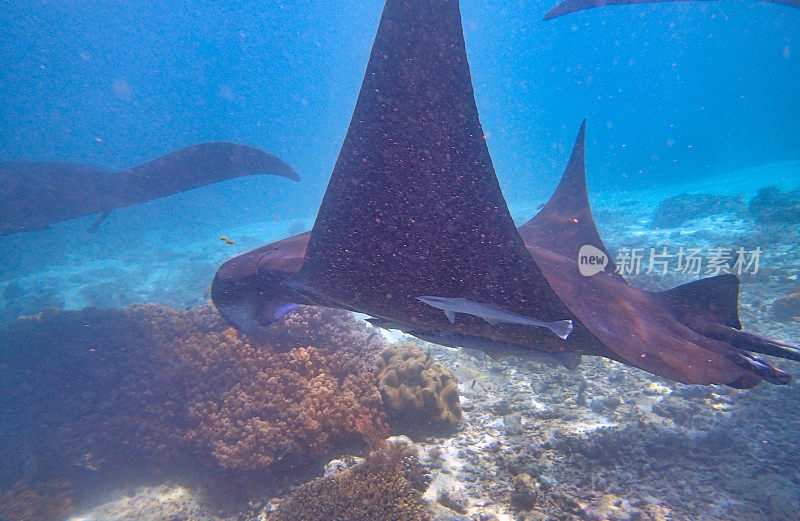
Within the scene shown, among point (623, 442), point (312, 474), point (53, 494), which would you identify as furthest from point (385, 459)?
point (53, 494)

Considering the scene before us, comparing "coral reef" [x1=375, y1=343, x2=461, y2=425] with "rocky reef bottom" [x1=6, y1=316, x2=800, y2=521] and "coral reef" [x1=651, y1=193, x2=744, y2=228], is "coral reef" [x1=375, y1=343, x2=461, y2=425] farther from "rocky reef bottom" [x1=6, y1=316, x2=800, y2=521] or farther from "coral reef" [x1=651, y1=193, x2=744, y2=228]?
"coral reef" [x1=651, y1=193, x2=744, y2=228]

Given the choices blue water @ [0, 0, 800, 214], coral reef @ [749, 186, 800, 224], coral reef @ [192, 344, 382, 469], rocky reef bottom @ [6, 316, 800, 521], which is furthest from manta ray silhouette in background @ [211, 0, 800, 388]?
blue water @ [0, 0, 800, 214]

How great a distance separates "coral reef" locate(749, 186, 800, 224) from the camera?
46.0 ft

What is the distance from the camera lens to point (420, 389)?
16.3ft

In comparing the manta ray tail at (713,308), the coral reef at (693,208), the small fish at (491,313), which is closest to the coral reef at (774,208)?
the coral reef at (693,208)

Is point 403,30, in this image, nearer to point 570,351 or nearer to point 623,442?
point 570,351

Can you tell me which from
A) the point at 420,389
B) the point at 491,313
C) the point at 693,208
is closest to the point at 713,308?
the point at 491,313

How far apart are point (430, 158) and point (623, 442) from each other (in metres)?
4.49

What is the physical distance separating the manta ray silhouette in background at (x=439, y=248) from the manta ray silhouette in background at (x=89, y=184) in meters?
4.82

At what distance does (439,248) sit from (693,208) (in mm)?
25643

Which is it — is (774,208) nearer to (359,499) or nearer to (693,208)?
(693,208)

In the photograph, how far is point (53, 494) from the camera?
518cm

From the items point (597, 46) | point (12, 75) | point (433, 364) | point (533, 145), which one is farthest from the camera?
point (533, 145)

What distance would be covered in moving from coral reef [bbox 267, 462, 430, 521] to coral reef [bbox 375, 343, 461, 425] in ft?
4.12
